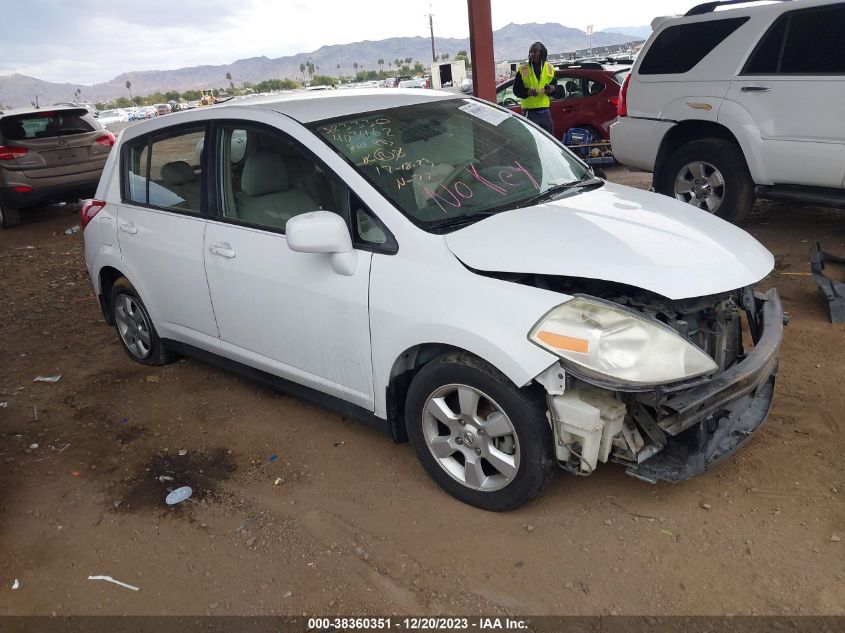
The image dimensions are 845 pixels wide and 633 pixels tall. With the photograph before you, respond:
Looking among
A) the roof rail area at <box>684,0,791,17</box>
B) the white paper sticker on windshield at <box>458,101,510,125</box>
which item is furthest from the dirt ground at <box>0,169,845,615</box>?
the roof rail area at <box>684,0,791,17</box>

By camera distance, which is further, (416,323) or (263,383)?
(263,383)

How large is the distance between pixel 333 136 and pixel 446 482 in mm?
1719

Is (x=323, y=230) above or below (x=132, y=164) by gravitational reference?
below

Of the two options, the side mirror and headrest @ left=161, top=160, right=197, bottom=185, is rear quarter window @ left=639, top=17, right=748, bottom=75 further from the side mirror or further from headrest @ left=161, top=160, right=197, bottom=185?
the side mirror

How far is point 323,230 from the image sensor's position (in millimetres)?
2914

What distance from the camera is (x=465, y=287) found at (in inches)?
107

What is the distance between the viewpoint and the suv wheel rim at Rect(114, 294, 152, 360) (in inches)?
185

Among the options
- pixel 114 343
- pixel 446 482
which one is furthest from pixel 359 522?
pixel 114 343

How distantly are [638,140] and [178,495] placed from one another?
5.88m

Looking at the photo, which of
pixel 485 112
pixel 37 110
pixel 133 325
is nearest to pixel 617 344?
pixel 485 112

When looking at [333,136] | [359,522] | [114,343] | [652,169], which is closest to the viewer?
[359,522]

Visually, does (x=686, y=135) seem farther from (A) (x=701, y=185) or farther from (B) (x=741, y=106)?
(B) (x=741, y=106)

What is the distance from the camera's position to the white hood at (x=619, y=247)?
2.61 m

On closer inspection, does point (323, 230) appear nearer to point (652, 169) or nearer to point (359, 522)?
point (359, 522)
